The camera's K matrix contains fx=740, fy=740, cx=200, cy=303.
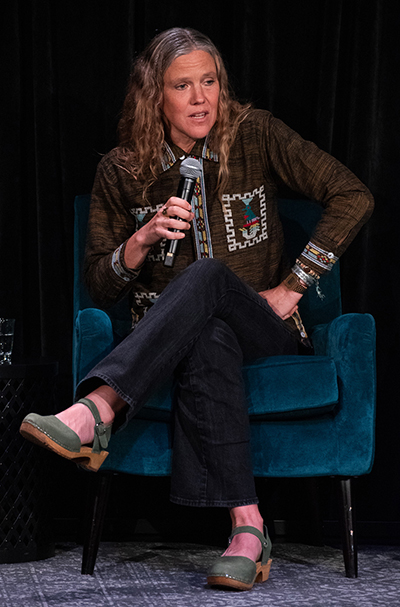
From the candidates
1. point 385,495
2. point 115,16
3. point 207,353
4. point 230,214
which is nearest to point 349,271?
point 230,214

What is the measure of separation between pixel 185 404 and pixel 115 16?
1.35m

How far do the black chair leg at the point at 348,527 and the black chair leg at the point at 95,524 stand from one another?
54 cm

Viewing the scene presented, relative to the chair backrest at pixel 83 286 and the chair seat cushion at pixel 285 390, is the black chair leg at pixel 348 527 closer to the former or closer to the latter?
the chair seat cushion at pixel 285 390

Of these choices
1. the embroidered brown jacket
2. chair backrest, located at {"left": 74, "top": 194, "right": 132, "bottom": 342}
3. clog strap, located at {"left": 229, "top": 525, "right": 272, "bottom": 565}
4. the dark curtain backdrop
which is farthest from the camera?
the dark curtain backdrop

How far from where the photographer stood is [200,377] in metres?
1.59

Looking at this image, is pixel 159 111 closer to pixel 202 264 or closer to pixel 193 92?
pixel 193 92

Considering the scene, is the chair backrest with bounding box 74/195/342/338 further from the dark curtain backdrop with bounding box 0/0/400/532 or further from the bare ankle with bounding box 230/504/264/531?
the bare ankle with bounding box 230/504/264/531

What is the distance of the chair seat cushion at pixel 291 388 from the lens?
161 centimetres

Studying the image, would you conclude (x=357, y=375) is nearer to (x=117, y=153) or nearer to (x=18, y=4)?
(x=117, y=153)

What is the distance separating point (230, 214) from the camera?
1.96m

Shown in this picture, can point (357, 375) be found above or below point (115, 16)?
below

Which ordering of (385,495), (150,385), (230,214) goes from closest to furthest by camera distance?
(150,385), (230,214), (385,495)

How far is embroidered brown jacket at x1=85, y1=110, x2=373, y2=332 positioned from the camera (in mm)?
1912

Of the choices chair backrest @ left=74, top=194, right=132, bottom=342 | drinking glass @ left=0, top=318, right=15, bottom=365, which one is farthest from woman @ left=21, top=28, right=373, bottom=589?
drinking glass @ left=0, top=318, right=15, bottom=365
